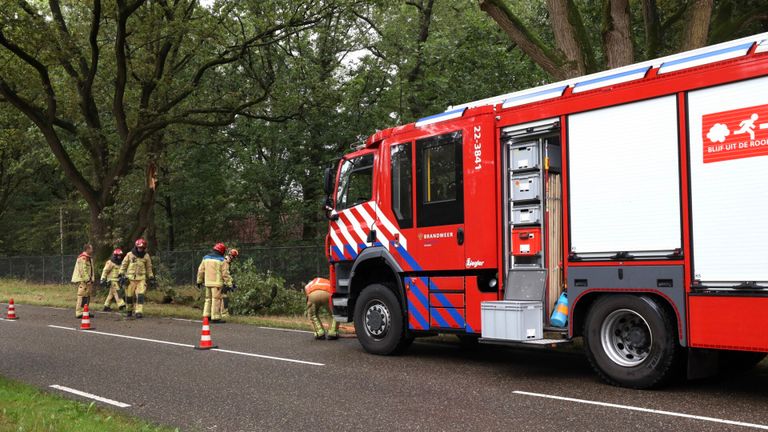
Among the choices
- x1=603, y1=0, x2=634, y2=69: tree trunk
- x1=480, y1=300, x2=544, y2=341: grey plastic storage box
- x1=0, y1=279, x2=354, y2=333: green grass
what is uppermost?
x1=603, y1=0, x2=634, y2=69: tree trunk

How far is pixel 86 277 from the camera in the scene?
1816 centimetres

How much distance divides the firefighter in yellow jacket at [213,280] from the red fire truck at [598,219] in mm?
6249

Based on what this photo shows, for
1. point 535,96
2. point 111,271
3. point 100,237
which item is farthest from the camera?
point 100,237

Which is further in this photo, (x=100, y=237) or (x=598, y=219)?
(x=100, y=237)

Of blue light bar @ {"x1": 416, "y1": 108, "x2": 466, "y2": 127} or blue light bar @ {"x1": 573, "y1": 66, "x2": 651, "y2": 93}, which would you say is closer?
blue light bar @ {"x1": 573, "y1": 66, "x2": 651, "y2": 93}

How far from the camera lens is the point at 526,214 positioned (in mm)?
8781

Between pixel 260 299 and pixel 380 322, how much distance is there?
8566mm

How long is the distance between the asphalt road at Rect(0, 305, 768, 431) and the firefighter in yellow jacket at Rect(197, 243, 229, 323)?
11.6 feet

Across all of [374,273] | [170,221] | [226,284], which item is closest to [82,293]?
[226,284]

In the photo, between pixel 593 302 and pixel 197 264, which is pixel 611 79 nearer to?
pixel 593 302

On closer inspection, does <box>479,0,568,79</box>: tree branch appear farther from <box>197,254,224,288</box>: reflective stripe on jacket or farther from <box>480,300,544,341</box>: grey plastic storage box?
<box>197,254,224,288</box>: reflective stripe on jacket

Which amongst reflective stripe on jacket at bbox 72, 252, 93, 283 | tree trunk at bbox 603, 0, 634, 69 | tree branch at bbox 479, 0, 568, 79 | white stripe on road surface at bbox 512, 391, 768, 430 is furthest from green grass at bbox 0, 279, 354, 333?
tree trunk at bbox 603, 0, 634, 69

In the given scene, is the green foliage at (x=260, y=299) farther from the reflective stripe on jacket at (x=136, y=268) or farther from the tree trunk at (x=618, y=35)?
the tree trunk at (x=618, y=35)

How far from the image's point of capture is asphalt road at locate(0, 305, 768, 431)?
20.7 ft
